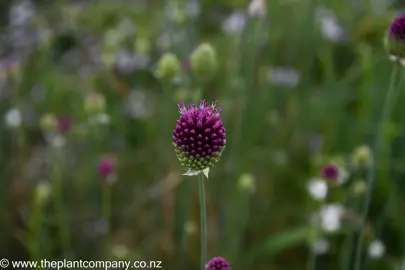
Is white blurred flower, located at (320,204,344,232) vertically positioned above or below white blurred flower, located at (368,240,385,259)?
above

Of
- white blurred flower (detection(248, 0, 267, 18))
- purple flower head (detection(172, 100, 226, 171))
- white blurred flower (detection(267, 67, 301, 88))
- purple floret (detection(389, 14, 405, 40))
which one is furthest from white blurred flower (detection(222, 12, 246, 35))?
purple flower head (detection(172, 100, 226, 171))

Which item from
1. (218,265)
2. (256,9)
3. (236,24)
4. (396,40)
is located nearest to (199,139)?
(218,265)

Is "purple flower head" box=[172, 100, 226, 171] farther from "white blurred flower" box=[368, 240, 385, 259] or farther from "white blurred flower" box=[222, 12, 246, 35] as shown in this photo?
"white blurred flower" box=[222, 12, 246, 35]

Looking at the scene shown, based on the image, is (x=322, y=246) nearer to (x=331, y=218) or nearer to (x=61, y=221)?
(x=331, y=218)

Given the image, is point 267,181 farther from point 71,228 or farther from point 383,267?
point 71,228

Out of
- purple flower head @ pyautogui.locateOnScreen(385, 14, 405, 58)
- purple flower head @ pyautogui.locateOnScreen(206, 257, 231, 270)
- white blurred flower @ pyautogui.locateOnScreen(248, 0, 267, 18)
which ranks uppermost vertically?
white blurred flower @ pyautogui.locateOnScreen(248, 0, 267, 18)

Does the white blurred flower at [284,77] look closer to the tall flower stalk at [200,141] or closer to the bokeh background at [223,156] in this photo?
the bokeh background at [223,156]

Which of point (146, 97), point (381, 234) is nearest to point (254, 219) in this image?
point (381, 234)
